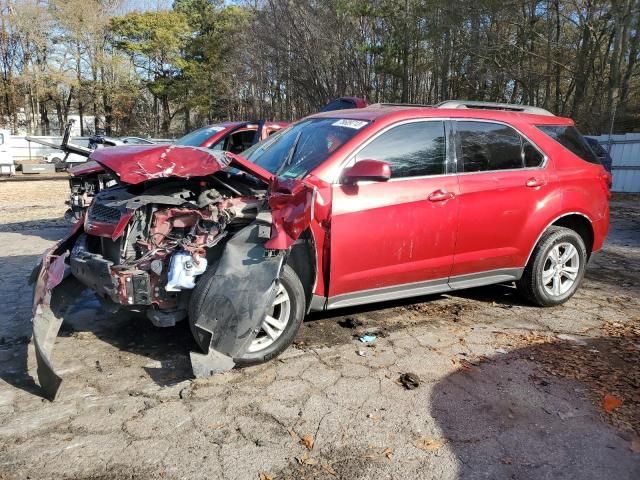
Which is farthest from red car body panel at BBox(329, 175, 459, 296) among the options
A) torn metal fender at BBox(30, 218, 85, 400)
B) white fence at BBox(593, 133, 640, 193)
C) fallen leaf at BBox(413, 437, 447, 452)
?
white fence at BBox(593, 133, 640, 193)

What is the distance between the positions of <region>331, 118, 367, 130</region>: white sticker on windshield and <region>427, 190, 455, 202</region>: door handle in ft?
2.64

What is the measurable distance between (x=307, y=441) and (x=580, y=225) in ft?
12.5

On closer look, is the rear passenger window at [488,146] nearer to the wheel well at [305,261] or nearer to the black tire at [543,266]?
the black tire at [543,266]

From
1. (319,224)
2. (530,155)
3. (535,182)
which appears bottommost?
(319,224)

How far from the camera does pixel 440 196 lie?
165 inches

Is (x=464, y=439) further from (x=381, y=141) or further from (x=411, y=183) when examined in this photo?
(x=381, y=141)

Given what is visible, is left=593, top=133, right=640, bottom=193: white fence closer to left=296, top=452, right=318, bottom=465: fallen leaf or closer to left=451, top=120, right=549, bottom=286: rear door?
left=451, top=120, right=549, bottom=286: rear door

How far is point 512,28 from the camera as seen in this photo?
19969 mm

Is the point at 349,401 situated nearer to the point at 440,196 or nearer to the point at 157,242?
the point at 157,242

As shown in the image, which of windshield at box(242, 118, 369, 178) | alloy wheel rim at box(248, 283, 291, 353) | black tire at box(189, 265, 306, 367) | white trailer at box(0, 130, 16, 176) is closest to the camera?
black tire at box(189, 265, 306, 367)

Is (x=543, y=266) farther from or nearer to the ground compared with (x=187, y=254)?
nearer to the ground

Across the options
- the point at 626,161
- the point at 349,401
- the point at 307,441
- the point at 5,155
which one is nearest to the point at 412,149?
the point at 349,401

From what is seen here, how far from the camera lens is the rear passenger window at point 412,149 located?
4.07 metres

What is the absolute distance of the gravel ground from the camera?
2.65m
